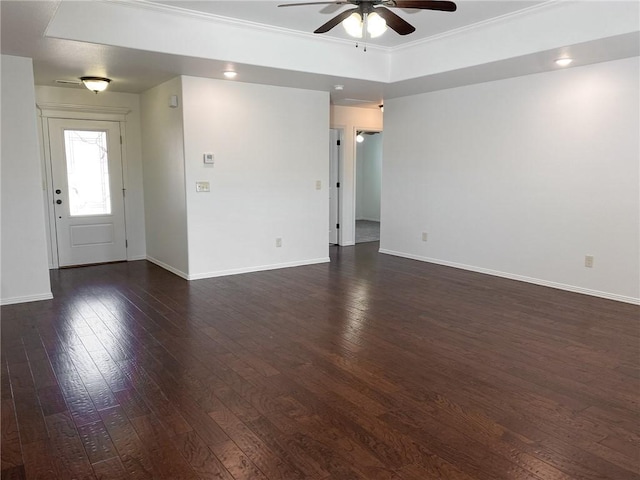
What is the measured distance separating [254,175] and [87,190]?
2.56 m

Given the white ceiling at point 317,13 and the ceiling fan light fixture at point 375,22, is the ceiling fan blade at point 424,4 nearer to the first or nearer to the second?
the ceiling fan light fixture at point 375,22

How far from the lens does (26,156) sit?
460cm

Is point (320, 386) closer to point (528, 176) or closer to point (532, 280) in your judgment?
point (532, 280)

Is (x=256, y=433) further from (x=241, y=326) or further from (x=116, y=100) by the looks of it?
(x=116, y=100)

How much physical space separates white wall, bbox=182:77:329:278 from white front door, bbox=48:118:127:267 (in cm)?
192

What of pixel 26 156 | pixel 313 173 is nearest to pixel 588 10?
pixel 313 173

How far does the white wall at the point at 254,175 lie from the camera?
563 centimetres

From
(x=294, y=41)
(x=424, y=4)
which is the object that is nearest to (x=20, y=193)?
(x=294, y=41)

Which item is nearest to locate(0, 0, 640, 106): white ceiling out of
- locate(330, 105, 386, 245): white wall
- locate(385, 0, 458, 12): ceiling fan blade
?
locate(385, 0, 458, 12): ceiling fan blade

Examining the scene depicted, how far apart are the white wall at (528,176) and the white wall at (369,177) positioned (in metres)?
4.67

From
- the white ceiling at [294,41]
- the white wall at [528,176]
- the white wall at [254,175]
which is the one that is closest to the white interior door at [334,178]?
the white wall at [528,176]

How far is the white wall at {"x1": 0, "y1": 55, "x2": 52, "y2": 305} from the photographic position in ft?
14.7

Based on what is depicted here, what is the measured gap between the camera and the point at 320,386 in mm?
2934

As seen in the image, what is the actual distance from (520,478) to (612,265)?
3.64m
